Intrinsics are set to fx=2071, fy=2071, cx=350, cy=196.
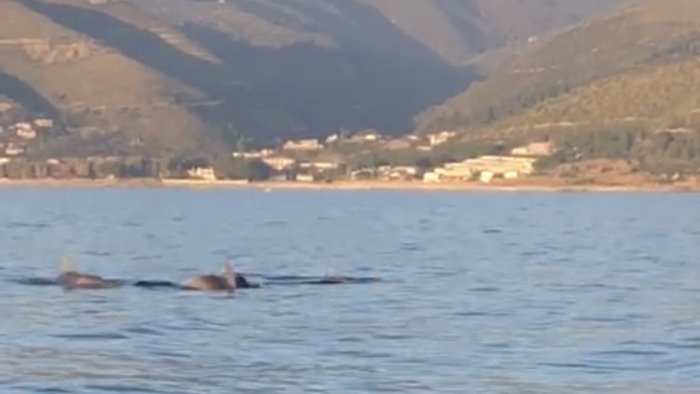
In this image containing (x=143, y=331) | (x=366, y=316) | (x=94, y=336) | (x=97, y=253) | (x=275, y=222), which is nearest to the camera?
(x=94, y=336)

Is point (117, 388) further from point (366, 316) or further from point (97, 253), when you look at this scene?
point (97, 253)

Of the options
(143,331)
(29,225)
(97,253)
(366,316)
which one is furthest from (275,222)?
(143,331)

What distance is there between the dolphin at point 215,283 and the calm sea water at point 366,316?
2.19ft

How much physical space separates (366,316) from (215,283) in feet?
34.2

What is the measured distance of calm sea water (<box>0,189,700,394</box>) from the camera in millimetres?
40594

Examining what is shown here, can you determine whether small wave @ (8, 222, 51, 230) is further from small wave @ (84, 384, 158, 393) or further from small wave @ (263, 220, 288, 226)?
small wave @ (84, 384, 158, 393)

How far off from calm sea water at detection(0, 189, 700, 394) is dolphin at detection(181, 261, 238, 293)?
2.19 feet

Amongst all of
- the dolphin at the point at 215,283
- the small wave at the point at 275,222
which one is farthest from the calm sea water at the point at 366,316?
the small wave at the point at 275,222

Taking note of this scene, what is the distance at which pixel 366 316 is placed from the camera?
5503 cm

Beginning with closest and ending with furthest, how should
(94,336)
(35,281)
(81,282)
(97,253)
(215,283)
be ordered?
1. (94,336)
2. (215,283)
3. (81,282)
4. (35,281)
5. (97,253)

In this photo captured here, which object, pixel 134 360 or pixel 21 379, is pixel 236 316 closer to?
pixel 134 360

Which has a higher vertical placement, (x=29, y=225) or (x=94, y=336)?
(x=94, y=336)

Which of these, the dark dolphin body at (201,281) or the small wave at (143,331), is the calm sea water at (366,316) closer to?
the small wave at (143,331)

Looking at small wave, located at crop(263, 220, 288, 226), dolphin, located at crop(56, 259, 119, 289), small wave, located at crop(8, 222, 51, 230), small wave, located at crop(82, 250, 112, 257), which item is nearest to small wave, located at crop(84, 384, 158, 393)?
dolphin, located at crop(56, 259, 119, 289)
